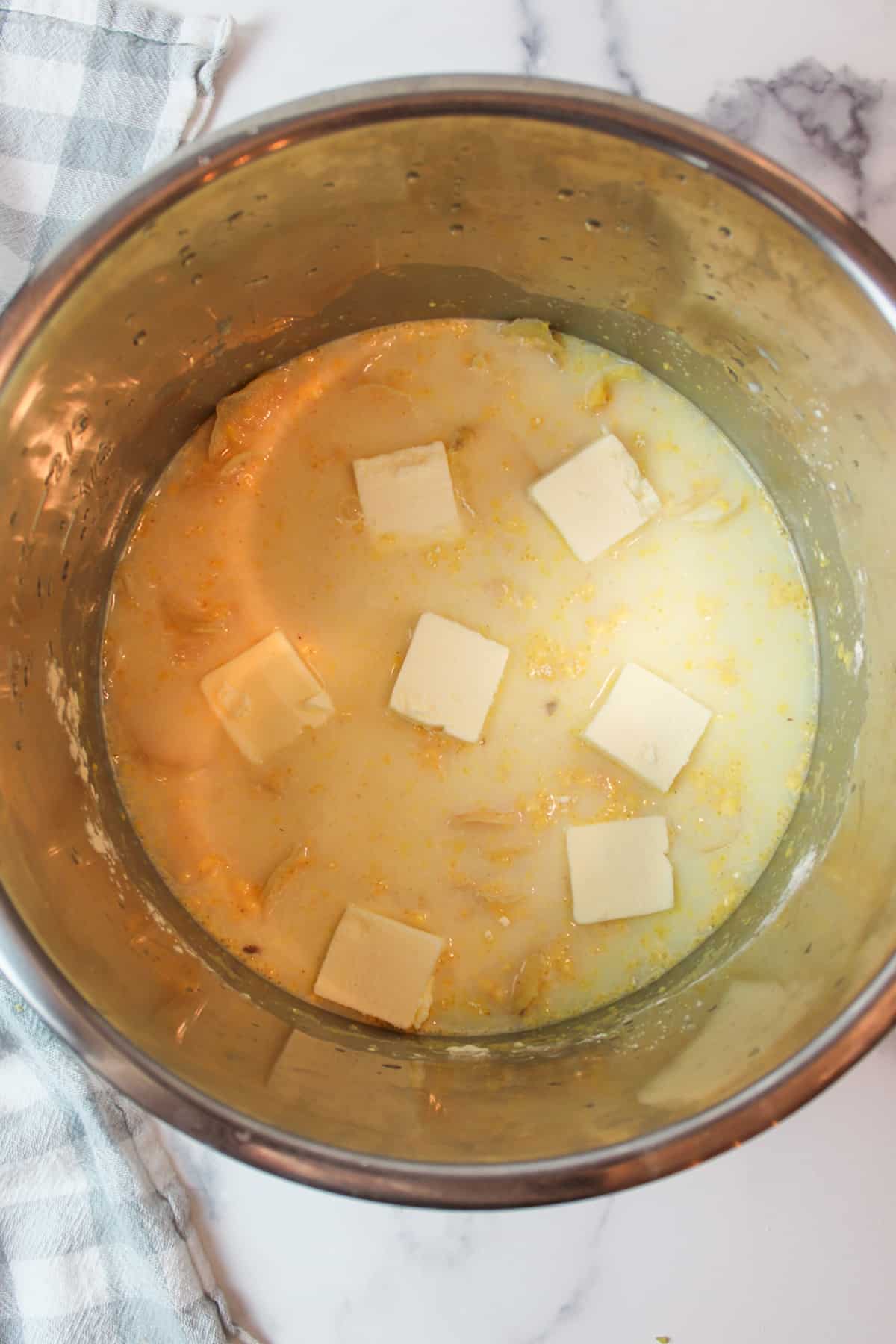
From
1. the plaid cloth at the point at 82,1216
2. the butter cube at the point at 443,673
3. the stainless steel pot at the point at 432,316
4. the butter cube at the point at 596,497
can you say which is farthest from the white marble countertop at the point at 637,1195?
the butter cube at the point at 443,673

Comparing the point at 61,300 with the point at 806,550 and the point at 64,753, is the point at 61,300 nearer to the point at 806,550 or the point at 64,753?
the point at 64,753

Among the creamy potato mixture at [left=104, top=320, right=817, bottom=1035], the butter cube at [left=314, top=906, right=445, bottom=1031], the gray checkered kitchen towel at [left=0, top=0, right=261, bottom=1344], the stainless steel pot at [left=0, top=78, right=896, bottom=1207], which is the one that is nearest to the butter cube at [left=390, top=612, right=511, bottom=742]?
the creamy potato mixture at [left=104, top=320, right=817, bottom=1035]

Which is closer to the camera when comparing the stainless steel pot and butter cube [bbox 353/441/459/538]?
the stainless steel pot

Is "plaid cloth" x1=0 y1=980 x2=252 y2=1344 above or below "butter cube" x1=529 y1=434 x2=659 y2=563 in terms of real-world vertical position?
below

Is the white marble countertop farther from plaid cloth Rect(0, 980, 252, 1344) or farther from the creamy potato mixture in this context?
the creamy potato mixture

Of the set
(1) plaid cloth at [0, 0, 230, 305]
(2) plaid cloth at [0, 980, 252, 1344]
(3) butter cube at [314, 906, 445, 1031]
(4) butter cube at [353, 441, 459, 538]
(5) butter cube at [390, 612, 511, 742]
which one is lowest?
(2) plaid cloth at [0, 980, 252, 1344]

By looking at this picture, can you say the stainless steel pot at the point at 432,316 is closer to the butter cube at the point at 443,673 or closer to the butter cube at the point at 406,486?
the butter cube at the point at 406,486

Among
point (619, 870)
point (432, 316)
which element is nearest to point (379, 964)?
point (619, 870)

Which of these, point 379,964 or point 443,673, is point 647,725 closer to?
point 443,673
